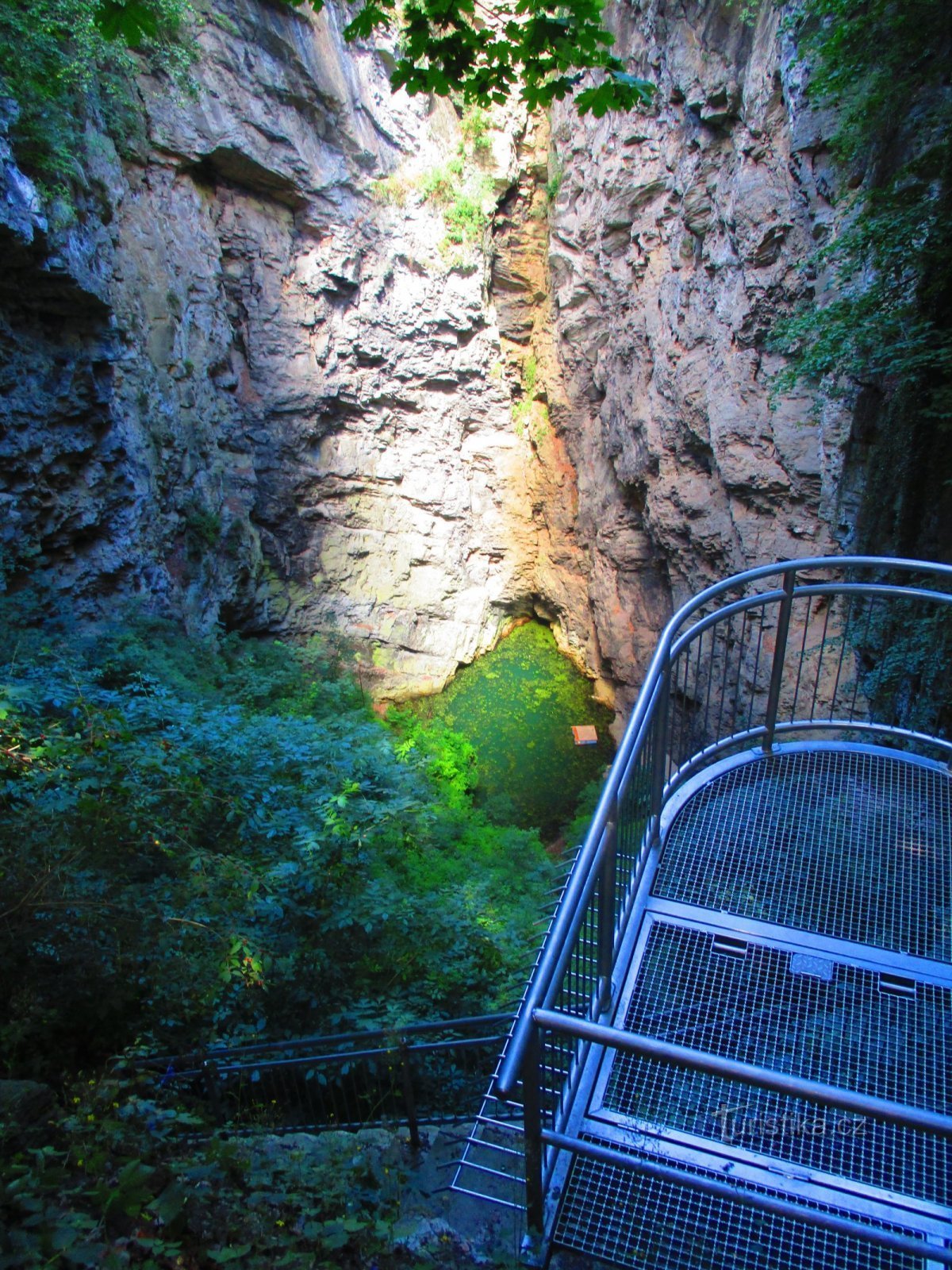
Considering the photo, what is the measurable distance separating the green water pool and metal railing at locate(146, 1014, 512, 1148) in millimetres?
7132

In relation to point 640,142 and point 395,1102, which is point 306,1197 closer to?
point 395,1102

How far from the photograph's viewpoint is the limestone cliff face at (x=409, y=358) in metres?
8.12

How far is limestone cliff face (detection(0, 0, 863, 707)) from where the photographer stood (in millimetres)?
8125

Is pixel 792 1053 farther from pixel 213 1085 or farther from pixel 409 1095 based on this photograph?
pixel 213 1085

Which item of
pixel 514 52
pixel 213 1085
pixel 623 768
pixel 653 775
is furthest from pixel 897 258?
pixel 213 1085

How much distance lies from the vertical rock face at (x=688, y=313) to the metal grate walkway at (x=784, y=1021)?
4.89 metres

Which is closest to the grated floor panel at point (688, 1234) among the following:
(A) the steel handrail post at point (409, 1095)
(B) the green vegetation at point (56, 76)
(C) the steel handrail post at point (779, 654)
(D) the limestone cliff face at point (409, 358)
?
(C) the steel handrail post at point (779, 654)

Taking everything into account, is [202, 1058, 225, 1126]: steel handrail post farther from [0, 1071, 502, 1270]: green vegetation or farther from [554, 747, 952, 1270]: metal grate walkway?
[554, 747, 952, 1270]: metal grate walkway

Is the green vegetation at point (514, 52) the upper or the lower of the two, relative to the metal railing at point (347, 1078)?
upper

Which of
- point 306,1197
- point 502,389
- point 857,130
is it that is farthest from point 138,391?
point 306,1197

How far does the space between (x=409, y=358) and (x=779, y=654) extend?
1201 cm

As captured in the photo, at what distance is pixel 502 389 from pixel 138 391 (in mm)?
7671

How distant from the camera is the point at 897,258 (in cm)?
483

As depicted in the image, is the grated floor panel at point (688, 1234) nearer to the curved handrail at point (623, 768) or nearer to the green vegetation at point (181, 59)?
the curved handrail at point (623, 768)
